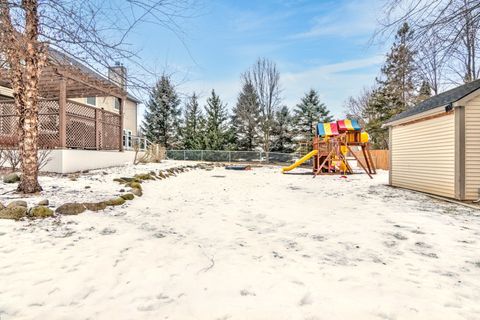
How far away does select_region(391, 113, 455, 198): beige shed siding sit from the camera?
627cm

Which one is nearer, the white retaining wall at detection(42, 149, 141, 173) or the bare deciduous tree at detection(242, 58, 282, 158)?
the white retaining wall at detection(42, 149, 141, 173)

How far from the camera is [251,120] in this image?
83.5 ft

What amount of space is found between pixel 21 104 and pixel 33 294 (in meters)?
3.76

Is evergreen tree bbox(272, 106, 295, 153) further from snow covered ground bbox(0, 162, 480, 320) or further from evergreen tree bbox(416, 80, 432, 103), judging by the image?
snow covered ground bbox(0, 162, 480, 320)

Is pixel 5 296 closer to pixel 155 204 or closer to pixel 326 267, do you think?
pixel 326 267

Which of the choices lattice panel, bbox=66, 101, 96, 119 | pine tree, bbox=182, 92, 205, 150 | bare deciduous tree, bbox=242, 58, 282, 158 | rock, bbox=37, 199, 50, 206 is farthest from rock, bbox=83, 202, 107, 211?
bare deciduous tree, bbox=242, 58, 282, 158

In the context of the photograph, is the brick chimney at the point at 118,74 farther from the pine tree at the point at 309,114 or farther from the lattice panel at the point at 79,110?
the pine tree at the point at 309,114

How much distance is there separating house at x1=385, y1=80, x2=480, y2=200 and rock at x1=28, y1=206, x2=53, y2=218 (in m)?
7.91

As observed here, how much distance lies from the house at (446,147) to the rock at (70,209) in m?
7.59

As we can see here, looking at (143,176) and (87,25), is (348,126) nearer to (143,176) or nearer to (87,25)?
(143,176)

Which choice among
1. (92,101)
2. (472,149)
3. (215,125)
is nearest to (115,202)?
(472,149)

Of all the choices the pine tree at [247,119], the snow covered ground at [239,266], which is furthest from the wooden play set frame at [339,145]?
the pine tree at [247,119]

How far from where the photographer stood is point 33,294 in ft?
6.28

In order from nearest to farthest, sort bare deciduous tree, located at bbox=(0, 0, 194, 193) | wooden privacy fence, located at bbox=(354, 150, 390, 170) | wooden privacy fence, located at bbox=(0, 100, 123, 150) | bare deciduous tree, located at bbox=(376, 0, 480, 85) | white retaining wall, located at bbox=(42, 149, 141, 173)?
bare deciduous tree, located at bbox=(0, 0, 194, 193), bare deciduous tree, located at bbox=(376, 0, 480, 85), white retaining wall, located at bbox=(42, 149, 141, 173), wooden privacy fence, located at bbox=(0, 100, 123, 150), wooden privacy fence, located at bbox=(354, 150, 390, 170)
